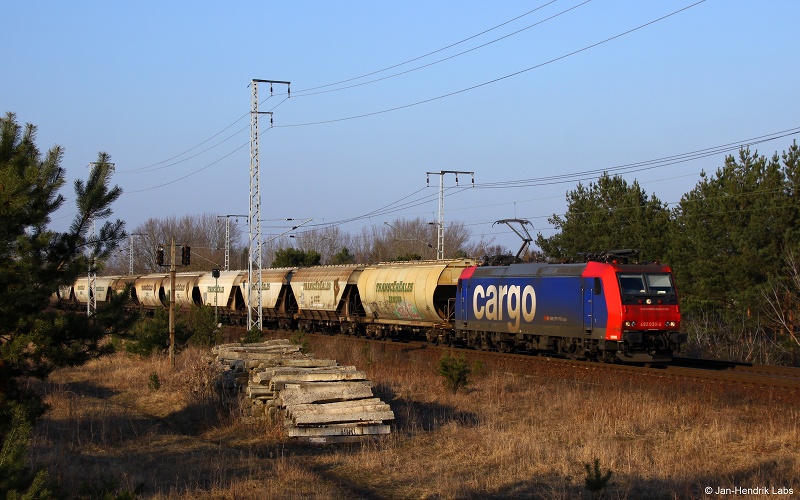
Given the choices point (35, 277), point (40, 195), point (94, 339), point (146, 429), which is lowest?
point (146, 429)

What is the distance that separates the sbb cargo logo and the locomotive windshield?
358 cm

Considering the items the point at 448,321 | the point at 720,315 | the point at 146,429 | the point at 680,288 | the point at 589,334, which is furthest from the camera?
the point at 680,288

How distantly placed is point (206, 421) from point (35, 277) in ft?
23.2

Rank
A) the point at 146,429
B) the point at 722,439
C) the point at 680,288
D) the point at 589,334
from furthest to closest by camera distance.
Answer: the point at 680,288, the point at 589,334, the point at 146,429, the point at 722,439

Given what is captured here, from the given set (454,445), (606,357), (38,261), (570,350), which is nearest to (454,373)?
(454,445)

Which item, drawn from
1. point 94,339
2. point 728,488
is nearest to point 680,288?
point 728,488

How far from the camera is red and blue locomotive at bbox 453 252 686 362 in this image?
21.5m

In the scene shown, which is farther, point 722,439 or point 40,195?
point 722,439

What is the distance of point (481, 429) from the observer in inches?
558

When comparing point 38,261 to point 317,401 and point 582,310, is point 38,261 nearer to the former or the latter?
point 317,401

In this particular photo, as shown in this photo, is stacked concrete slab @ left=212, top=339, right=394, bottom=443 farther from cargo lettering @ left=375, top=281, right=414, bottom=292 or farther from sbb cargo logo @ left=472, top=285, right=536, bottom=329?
cargo lettering @ left=375, top=281, right=414, bottom=292

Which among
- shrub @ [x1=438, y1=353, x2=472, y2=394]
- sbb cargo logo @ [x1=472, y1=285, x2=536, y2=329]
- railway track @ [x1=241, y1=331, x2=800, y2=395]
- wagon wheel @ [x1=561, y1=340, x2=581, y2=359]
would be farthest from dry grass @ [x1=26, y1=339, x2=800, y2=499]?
sbb cargo logo @ [x1=472, y1=285, x2=536, y2=329]

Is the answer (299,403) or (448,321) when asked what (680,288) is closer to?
(448,321)

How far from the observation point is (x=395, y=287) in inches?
1267
